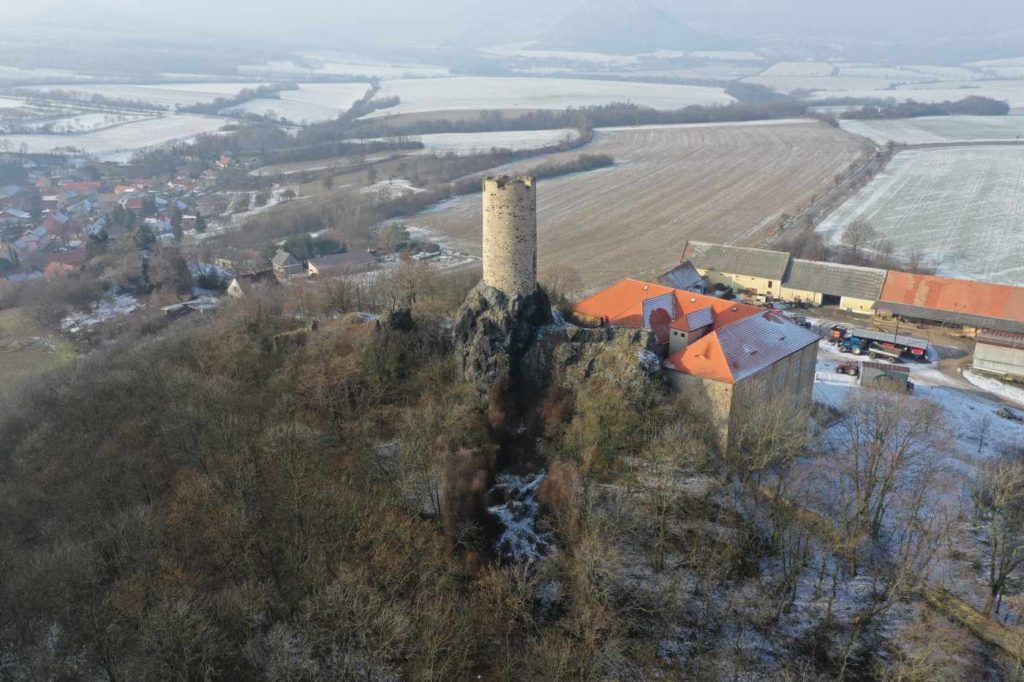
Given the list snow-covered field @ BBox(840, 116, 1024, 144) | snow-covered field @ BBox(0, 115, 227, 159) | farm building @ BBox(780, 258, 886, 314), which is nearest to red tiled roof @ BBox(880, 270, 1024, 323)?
farm building @ BBox(780, 258, 886, 314)

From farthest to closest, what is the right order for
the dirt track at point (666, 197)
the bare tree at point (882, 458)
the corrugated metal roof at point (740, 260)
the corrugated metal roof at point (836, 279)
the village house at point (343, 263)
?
the dirt track at point (666, 197)
the village house at point (343, 263)
the corrugated metal roof at point (740, 260)
the corrugated metal roof at point (836, 279)
the bare tree at point (882, 458)

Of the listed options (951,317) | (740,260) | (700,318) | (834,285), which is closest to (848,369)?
(951,317)

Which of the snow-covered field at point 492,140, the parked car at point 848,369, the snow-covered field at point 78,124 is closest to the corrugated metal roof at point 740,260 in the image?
the parked car at point 848,369

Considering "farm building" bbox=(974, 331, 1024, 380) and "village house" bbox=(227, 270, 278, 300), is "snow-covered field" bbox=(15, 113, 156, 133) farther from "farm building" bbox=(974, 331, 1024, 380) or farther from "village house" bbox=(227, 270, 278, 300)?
"farm building" bbox=(974, 331, 1024, 380)

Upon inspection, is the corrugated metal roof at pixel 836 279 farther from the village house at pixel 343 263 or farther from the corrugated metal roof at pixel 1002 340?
the village house at pixel 343 263

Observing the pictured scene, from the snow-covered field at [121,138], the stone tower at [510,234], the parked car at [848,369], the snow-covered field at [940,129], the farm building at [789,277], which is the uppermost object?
the snow-covered field at [940,129]
